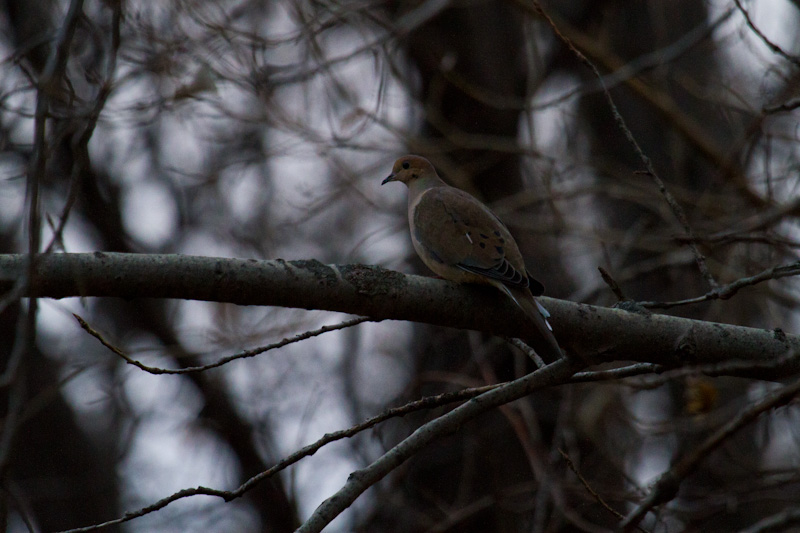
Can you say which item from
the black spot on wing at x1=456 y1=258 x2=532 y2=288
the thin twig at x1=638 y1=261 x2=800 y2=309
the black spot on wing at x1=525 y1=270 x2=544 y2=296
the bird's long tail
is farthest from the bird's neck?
the thin twig at x1=638 y1=261 x2=800 y2=309

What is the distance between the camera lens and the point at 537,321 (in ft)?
8.46

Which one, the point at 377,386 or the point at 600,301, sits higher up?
the point at 377,386

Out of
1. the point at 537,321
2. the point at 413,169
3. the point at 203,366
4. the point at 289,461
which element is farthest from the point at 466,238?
the point at 289,461

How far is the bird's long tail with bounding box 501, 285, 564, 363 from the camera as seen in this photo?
2506mm

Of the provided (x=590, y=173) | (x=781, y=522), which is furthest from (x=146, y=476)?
(x=781, y=522)

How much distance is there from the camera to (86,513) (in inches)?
290

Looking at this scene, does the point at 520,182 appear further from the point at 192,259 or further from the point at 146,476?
the point at 192,259

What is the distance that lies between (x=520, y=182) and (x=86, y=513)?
197 inches

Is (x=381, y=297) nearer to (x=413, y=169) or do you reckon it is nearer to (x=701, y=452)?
(x=701, y=452)

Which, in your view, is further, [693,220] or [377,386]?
[377,386]

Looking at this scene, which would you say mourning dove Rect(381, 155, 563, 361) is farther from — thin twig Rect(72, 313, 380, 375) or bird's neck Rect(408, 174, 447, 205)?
thin twig Rect(72, 313, 380, 375)

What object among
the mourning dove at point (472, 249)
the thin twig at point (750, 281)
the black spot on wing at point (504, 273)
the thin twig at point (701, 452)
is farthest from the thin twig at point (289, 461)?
the thin twig at point (701, 452)

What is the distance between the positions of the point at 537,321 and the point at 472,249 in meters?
0.80

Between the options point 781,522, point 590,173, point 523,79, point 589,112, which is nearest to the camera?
point 781,522
